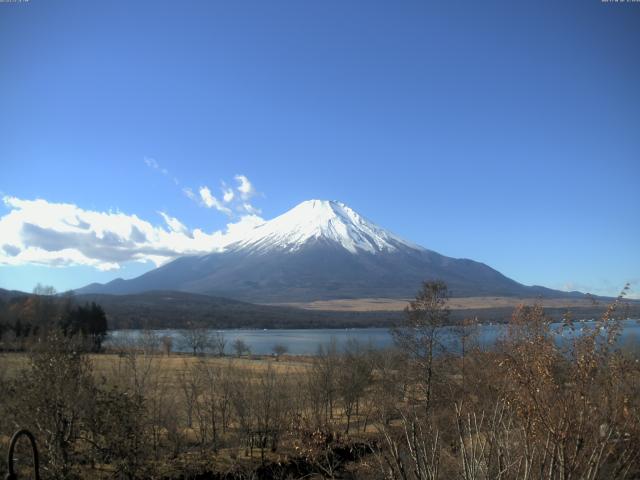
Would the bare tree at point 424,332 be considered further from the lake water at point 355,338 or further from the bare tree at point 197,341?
the bare tree at point 197,341

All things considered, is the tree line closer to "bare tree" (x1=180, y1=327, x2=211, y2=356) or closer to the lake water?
the lake water

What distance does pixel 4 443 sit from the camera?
1402cm

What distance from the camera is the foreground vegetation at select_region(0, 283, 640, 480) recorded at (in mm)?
5574

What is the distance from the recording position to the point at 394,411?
68.9 ft

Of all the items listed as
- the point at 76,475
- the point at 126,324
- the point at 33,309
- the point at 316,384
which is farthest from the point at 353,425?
the point at 126,324

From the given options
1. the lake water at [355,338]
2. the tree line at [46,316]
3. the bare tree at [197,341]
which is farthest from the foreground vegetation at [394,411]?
the bare tree at [197,341]

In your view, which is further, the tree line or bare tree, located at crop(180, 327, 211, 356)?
bare tree, located at crop(180, 327, 211, 356)

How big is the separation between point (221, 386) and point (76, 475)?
14.0 metres

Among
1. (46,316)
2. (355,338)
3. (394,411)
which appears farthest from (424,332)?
(46,316)

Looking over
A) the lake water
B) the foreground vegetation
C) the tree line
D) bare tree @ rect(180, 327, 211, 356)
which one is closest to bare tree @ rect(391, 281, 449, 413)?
the foreground vegetation

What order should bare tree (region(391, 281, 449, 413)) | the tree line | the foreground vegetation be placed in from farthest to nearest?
the tree line, bare tree (region(391, 281, 449, 413)), the foreground vegetation

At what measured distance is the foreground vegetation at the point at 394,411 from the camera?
18.3 ft

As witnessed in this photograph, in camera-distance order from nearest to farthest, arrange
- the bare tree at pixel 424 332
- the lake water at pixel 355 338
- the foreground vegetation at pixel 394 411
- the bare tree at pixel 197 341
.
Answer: the foreground vegetation at pixel 394 411 < the lake water at pixel 355 338 < the bare tree at pixel 424 332 < the bare tree at pixel 197 341

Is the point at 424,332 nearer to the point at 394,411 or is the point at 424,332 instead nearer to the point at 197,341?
the point at 394,411
